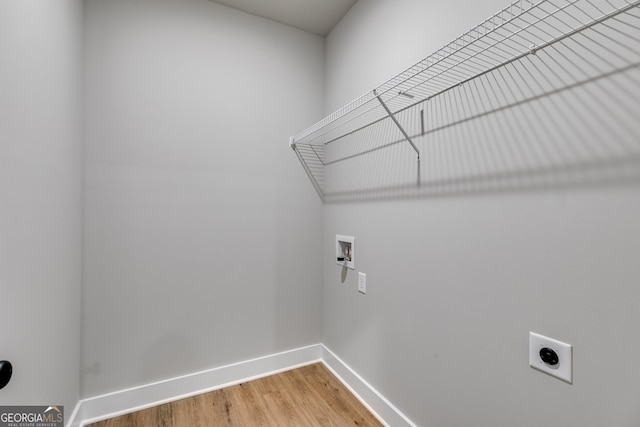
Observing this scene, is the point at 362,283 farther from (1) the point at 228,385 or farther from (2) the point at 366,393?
(1) the point at 228,385

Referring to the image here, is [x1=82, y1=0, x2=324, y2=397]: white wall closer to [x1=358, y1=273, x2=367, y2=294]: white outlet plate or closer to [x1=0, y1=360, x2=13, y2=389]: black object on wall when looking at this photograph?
[x1=358, y1=273, x2=367, y2=294]: white outlet plate

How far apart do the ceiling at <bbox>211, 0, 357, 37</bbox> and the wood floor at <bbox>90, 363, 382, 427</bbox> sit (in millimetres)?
2547

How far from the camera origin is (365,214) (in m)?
1.77

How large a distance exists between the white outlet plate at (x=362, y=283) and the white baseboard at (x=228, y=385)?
560 mm

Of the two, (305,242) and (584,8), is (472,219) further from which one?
(305,242)

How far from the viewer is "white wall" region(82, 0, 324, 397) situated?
1606 millimetres

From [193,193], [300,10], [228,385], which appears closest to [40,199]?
[193,193]

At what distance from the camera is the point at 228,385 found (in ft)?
6.24

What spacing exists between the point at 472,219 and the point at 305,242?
4.23 ft

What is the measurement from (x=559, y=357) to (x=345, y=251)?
1251 mm

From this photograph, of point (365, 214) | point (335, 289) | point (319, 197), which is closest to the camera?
point (365, 214)

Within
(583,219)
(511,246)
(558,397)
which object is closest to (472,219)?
(511,246)

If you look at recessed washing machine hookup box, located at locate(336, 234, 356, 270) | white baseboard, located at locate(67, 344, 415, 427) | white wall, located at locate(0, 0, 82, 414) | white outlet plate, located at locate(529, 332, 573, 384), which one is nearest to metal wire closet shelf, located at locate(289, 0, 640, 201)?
recessed washing machine hookup box, located at locate(336, 234, 356, 270)

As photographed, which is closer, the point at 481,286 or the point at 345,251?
the point at 481,286
